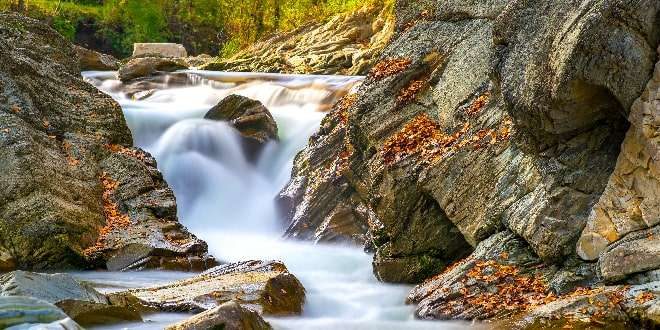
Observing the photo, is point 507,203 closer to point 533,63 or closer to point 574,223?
point 574,223

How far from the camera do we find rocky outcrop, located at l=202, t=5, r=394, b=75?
84.5ft

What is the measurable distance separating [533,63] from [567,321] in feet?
9.64

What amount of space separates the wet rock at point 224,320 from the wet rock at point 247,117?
442 inches

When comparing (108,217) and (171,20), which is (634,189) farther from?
(171,20)

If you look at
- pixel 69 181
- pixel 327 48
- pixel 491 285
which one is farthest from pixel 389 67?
pixel 327 48

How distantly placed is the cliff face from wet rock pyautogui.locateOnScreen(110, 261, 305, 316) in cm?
173

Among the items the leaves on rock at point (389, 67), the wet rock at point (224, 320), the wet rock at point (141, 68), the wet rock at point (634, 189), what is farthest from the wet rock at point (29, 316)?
the wet rock at point (141, 68)

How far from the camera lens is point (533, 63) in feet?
27.2

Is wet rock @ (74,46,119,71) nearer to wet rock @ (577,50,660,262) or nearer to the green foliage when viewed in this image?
the green foliage

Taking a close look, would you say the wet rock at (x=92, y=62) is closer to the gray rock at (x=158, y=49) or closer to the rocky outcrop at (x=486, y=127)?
the gray rock at (x=158, y=49)

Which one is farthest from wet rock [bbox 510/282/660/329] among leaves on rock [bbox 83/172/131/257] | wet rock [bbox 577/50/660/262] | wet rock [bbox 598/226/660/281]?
leaves on rock [bbox 83/172/131/257]

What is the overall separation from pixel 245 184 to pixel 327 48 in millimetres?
12821

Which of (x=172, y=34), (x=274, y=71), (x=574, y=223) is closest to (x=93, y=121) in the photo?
(x=574, y=223)

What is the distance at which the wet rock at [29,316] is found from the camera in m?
3.84
